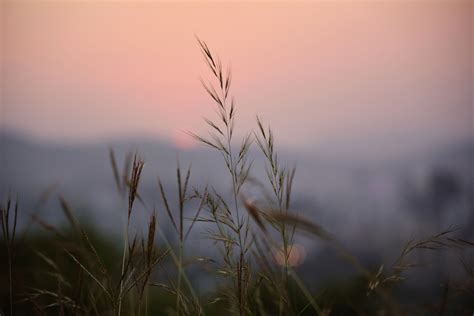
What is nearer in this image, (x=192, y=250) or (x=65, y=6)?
(x=192, y=250)

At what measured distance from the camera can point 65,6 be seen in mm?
3475

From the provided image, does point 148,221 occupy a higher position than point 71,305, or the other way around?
point 148,221

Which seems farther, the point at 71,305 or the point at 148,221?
the point at 71,305

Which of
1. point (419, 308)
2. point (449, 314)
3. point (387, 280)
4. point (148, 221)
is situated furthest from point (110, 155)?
point (449, 314)

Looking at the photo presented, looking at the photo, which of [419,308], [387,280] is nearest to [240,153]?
[387,280]

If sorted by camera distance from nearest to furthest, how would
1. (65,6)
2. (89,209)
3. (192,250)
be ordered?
(192,250) < (65,6) < (89,209)

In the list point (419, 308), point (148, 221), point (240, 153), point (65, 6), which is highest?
point (65, 6)

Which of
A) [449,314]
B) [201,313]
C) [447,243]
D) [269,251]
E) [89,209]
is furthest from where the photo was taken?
[89,209]

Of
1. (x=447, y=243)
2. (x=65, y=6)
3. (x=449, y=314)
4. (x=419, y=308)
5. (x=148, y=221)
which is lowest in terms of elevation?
(x=449, y=314)

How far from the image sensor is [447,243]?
1353 millimetres

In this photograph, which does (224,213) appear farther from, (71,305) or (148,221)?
(71,305)

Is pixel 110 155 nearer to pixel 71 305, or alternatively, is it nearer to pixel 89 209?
pixel 71 305

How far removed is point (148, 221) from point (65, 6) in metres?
2.58

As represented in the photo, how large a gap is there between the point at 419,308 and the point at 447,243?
181mm
